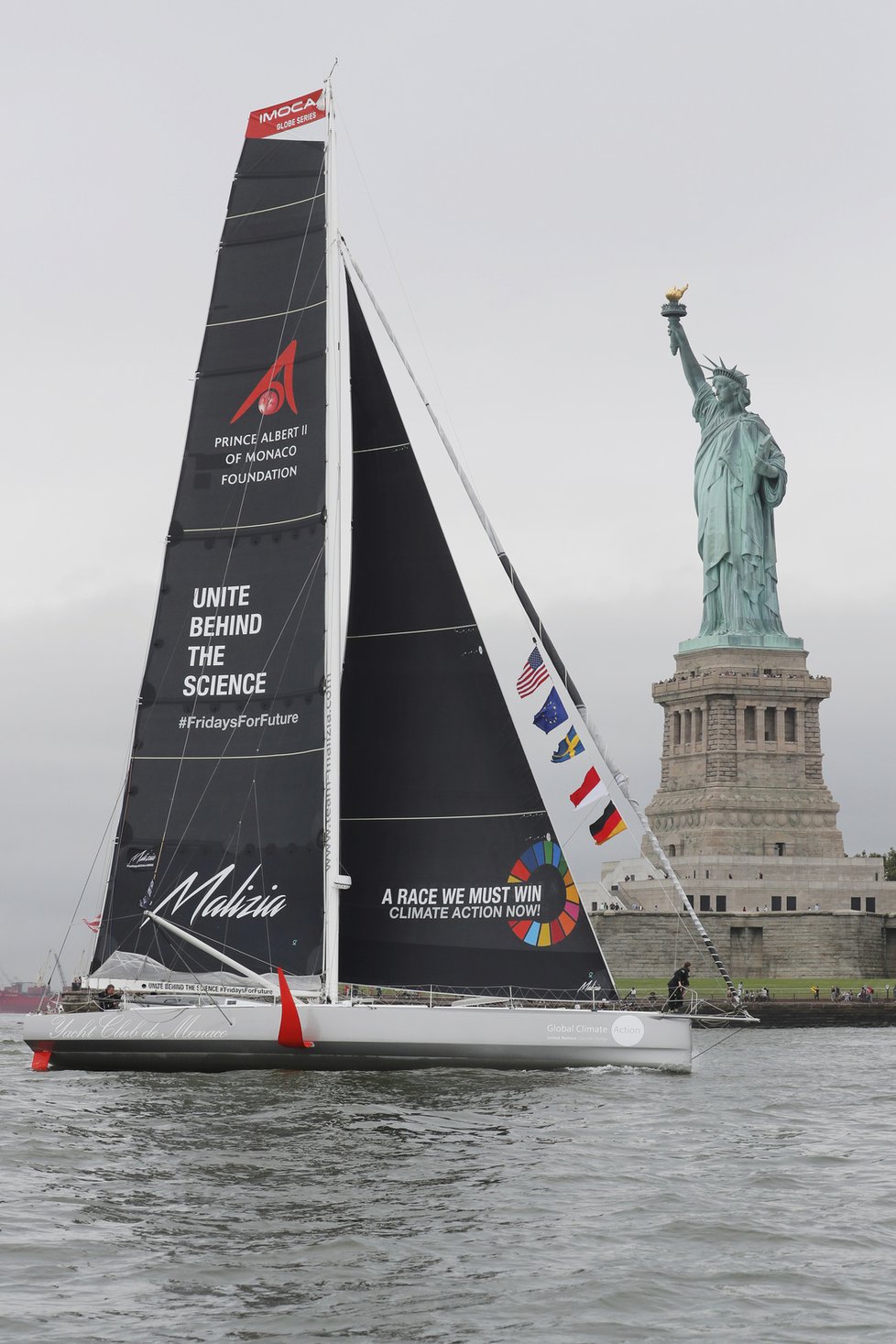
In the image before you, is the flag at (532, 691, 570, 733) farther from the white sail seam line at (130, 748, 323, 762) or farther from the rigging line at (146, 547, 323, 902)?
the rigging line at (146, 547, 323, 902)

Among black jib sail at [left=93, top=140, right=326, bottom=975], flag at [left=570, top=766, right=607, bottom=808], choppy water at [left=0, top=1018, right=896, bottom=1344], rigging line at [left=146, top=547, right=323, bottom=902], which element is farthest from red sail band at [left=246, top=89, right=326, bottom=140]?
choppy water at [left=0, top=1018, right=896, bottom=1344]

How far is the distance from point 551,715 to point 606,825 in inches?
79.9

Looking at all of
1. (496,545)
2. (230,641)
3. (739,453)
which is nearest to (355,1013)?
(230,641)

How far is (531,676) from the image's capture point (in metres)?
28.4

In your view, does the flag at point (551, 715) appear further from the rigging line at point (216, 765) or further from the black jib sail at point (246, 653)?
the rigging line at point (216, 765)

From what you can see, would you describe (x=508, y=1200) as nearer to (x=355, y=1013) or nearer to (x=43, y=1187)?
(x=43, y=1187)

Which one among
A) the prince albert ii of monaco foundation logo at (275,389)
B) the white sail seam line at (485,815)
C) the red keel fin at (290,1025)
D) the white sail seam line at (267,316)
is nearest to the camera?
the red keel fin at (290,1025)

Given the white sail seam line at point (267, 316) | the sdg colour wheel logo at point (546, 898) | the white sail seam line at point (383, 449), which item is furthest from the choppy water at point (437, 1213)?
the white sail seam line at point (267, 316)

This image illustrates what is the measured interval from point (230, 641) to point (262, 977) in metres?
5.66

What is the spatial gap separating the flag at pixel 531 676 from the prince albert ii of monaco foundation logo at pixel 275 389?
5.90 meters

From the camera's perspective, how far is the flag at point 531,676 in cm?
2834

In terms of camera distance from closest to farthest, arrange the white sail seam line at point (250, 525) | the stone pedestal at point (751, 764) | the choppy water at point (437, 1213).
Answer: the choppy water at point (437, 1213), the white sail seam line at point (250, 525), the stone pedestal at point (751, 764)

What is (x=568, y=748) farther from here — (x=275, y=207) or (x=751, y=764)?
(x=751, y=764)

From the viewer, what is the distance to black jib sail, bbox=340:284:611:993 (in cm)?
2673
